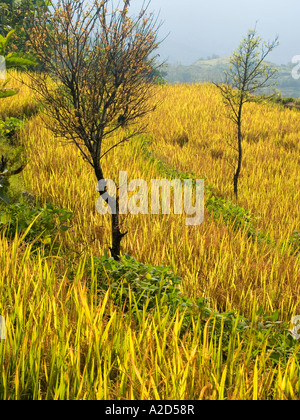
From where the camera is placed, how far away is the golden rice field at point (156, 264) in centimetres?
174

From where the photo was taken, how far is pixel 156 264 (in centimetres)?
337

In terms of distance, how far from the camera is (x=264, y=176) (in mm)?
6809

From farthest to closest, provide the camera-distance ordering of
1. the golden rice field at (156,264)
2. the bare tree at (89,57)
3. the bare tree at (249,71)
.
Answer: the bare tree at (249,71) < the bare tree at (89,57) < the golden rice field at (156,264)

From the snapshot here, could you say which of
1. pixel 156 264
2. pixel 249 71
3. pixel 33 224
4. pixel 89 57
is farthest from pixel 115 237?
pixel 249 71

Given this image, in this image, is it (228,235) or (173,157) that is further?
(173,157)

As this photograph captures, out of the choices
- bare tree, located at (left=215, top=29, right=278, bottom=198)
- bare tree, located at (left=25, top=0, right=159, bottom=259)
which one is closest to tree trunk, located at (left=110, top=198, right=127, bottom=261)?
bare tree, located at (left=25, top=0, right=159, bottom=259)

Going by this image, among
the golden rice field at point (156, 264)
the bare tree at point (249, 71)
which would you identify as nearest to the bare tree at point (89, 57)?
the golden rice field at point (156, 264)

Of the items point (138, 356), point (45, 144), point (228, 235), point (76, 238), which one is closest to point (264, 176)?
point (228, 235)

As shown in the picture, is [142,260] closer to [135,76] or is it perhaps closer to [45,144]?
[135,76]

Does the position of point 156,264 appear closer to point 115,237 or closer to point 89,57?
point 115,237

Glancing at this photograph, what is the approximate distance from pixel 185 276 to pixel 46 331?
1.36 metres

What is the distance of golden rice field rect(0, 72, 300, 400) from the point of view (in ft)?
5.72

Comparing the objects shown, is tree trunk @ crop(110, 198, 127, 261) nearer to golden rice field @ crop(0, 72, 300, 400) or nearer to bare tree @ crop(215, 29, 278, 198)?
golden rice field @ crop(0, 72, 300, 400)

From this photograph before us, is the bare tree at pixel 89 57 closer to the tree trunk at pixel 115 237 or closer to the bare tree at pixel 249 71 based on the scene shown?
the tree trunk at pixel 115 237
